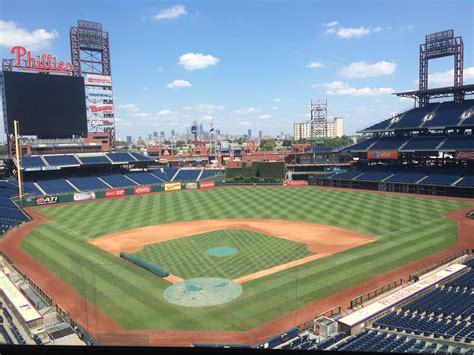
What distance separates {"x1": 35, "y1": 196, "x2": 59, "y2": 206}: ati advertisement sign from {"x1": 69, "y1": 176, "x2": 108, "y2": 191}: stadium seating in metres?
5.54

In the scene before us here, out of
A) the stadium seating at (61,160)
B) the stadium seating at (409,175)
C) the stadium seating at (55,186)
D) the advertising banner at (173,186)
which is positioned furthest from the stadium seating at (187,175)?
the stadium seating at (409,175)

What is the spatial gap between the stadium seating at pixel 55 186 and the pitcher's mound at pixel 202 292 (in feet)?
130

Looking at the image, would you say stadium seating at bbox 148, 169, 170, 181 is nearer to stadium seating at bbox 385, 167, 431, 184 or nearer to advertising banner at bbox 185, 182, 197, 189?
advertising banner at bbox 185, 182, 197, 189

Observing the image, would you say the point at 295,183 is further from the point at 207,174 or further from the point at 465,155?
the point at 465,155

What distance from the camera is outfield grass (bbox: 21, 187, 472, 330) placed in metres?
18.9

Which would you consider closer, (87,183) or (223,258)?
(223,258)

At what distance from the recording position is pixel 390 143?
63531 millimetres

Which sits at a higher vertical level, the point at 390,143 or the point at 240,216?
the point at 390,143

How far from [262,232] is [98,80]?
54414mm

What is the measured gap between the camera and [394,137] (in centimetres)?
6544

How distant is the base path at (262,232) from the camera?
2923cm

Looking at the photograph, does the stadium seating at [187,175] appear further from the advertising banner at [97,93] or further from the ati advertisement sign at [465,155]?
the ati advertisement sign at [465,155]

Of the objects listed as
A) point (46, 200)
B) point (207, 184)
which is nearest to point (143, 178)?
point (207, 184)

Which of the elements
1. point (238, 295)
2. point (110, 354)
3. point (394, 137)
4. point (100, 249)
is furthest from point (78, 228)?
point (394, 137)
